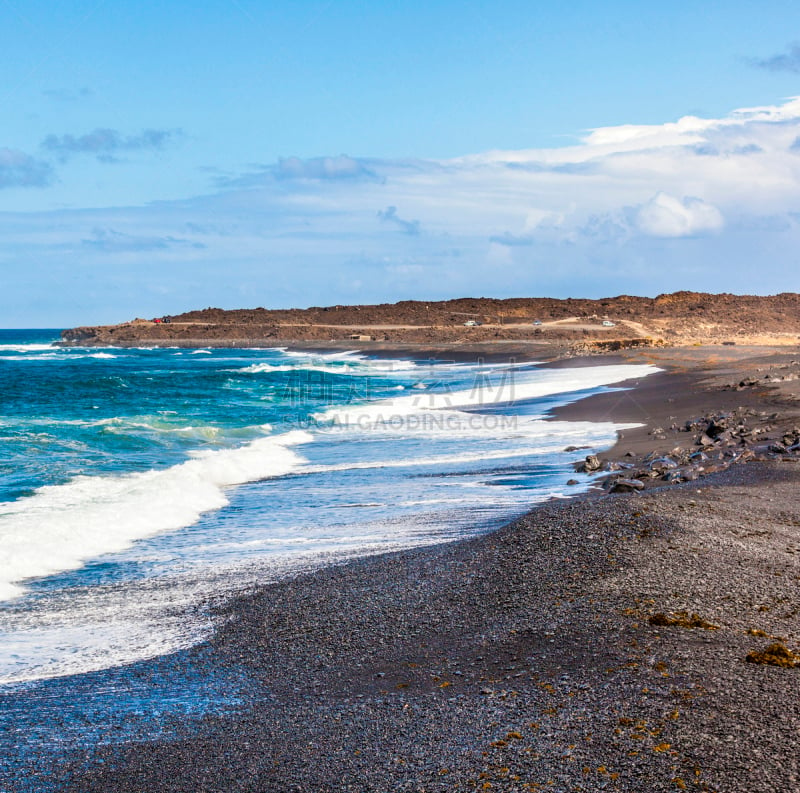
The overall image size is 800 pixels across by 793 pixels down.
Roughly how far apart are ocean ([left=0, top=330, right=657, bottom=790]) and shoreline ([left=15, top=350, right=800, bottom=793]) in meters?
0.65

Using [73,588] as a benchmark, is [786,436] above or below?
above

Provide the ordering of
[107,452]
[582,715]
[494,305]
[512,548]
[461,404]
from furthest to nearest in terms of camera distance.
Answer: [494,305]
[461,404]
[107,452]
[512,548]
[582,715]

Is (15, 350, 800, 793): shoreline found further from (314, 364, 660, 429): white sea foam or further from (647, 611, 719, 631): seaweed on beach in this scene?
(314, 364, 660, 429): white sea foam

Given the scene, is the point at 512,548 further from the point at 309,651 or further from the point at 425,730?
the point at 425,730

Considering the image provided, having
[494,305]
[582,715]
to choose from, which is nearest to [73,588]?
[582,715]

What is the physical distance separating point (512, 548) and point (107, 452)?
14.2 m

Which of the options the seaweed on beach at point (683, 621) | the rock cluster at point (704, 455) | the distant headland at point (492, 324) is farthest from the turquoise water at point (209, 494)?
the distant headland at point (492, 324)

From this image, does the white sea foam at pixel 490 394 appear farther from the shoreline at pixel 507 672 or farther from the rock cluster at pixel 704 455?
the shoreline at pixel 507 672

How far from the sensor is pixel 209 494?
48.9ft

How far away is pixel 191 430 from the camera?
81.5 feet

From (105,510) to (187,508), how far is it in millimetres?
1303

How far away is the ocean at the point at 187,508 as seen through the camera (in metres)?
6.41

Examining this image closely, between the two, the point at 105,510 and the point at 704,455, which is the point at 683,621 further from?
the point at 105,510

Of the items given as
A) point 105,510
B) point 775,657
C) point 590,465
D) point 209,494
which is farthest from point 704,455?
point 105,510
